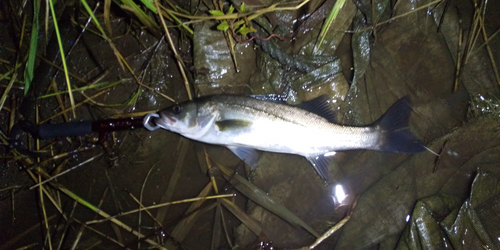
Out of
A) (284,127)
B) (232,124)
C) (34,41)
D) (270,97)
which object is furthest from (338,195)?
(34,41)

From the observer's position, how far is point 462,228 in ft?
9.66

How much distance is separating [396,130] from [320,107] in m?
0.81

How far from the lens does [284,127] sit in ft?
9.66

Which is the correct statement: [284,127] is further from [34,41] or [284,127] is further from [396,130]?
→ [34,41]

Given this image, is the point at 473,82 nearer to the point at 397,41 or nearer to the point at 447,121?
the point at 447,121

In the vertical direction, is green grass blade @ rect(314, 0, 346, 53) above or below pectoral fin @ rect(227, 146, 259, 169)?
above

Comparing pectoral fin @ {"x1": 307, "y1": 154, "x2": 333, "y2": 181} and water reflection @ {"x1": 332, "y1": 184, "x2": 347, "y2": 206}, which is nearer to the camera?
pectoral fin @ {"x1": 307, "y1": 154, "x2": 333, "y2": 181}

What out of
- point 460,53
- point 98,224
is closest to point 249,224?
point 98,224

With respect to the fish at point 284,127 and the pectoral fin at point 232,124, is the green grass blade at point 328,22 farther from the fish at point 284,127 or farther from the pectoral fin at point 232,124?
the pectoral fin at point 232,124

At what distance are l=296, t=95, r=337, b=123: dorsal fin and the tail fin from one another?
451 millimetres

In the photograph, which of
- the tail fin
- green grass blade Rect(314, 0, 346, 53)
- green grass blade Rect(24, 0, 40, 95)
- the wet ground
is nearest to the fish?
the tail fin

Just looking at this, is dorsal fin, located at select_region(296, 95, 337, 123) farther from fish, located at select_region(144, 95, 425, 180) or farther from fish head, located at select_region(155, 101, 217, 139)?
fish head, located at select_region(155, 101, 217, 139)

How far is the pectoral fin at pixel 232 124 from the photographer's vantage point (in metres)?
2.89

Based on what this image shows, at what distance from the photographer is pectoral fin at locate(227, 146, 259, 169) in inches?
124
